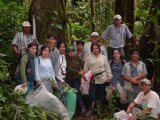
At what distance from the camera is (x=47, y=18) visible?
10.0 meters

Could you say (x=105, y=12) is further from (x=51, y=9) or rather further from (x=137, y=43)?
(x=51, y=9)

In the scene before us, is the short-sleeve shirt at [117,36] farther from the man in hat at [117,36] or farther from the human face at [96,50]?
the human face at [96,50]

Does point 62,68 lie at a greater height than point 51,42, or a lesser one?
lesser

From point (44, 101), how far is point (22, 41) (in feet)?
6.46

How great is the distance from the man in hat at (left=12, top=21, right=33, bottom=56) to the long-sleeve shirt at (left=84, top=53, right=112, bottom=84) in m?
1.48

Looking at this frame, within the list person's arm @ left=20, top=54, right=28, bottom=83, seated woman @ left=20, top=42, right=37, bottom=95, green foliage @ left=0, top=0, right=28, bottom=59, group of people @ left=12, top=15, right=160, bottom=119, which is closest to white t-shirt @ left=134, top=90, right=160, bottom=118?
group of people @ left=12, top=15, right=160, bottom=119

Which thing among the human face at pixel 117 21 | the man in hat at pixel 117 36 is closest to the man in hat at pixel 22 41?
the man in hat at pixel 117 36

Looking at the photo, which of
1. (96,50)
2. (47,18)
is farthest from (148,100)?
(47,18)

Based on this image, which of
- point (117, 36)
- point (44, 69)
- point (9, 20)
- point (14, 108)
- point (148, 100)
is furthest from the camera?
point (9, 20)

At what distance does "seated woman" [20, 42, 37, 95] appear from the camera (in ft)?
25.8

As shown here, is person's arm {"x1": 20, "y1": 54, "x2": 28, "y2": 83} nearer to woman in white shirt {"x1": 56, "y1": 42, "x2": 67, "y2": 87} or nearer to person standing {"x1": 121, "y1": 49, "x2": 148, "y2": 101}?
woman in white shirt {"x1": 56, "y1": 42, "x2": 67, "y2": 87}

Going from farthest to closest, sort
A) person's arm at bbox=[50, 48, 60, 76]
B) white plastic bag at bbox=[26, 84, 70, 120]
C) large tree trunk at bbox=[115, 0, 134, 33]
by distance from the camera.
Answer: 1. large tree trunk at bbox=[115, 0, 134, 33]
2. person's arm at bbox=[50, 48, 60, 76]
3. white plastic bag at bbox=[26, 84, 70, 120]

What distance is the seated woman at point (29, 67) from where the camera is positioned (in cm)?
786

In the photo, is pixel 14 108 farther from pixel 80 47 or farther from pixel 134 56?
pixel 134 56
